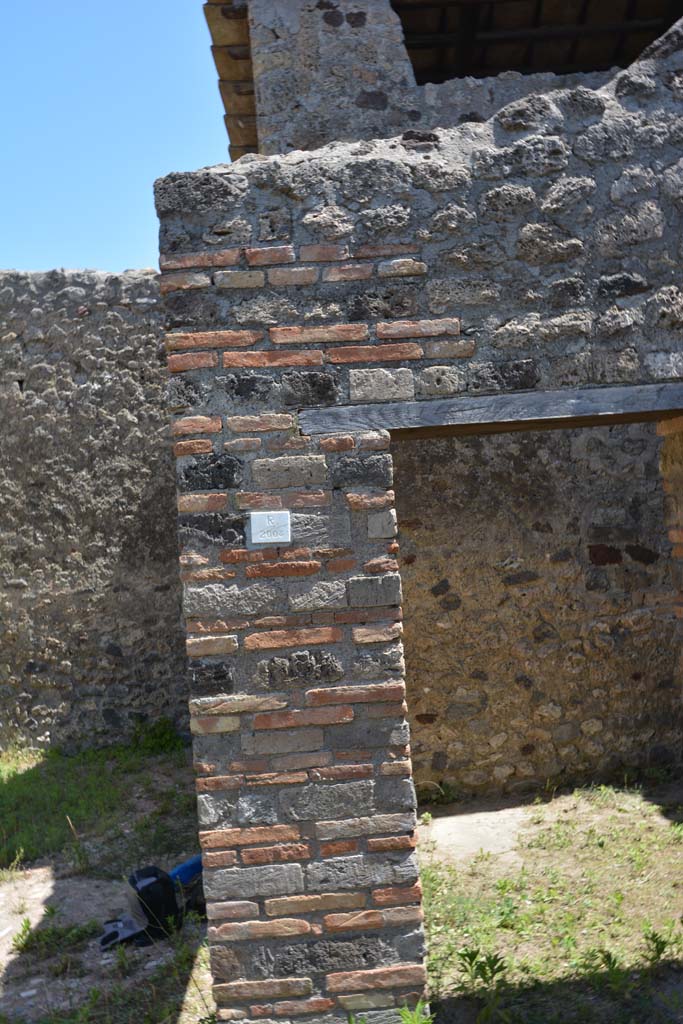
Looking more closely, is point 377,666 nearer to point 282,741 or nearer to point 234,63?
point 282,741

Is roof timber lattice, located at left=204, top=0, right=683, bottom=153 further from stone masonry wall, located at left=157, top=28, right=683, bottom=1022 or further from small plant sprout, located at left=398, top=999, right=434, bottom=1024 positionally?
small plant sprout, located at left=398, top=999, right=434, bottom=1024

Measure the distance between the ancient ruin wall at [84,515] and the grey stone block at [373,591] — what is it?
13.7 feet

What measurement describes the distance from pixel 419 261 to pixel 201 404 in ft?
2.95

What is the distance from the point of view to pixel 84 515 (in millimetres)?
6941

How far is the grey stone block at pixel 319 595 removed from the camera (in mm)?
2984

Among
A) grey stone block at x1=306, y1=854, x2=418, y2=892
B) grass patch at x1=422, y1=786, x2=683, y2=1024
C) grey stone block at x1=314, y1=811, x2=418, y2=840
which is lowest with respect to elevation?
grass patch at x1=422, y1=786, x2=683, y2=1024

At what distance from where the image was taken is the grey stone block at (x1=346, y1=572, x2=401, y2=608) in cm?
299

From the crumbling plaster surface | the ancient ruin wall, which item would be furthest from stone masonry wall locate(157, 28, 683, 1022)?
the ancient ruin wall

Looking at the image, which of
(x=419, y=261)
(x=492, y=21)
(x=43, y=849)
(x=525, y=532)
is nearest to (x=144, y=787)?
(x=43, y=849)

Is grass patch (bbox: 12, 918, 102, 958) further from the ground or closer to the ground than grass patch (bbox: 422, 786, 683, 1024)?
closer to the ground

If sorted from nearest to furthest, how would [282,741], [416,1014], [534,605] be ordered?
[416,1014], [282,741], [534,605]

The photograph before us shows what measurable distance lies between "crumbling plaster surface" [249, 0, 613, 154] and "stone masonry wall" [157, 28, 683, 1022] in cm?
251

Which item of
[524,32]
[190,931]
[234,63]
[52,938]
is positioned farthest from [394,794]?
[524,32]

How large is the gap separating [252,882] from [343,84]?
4.69m
